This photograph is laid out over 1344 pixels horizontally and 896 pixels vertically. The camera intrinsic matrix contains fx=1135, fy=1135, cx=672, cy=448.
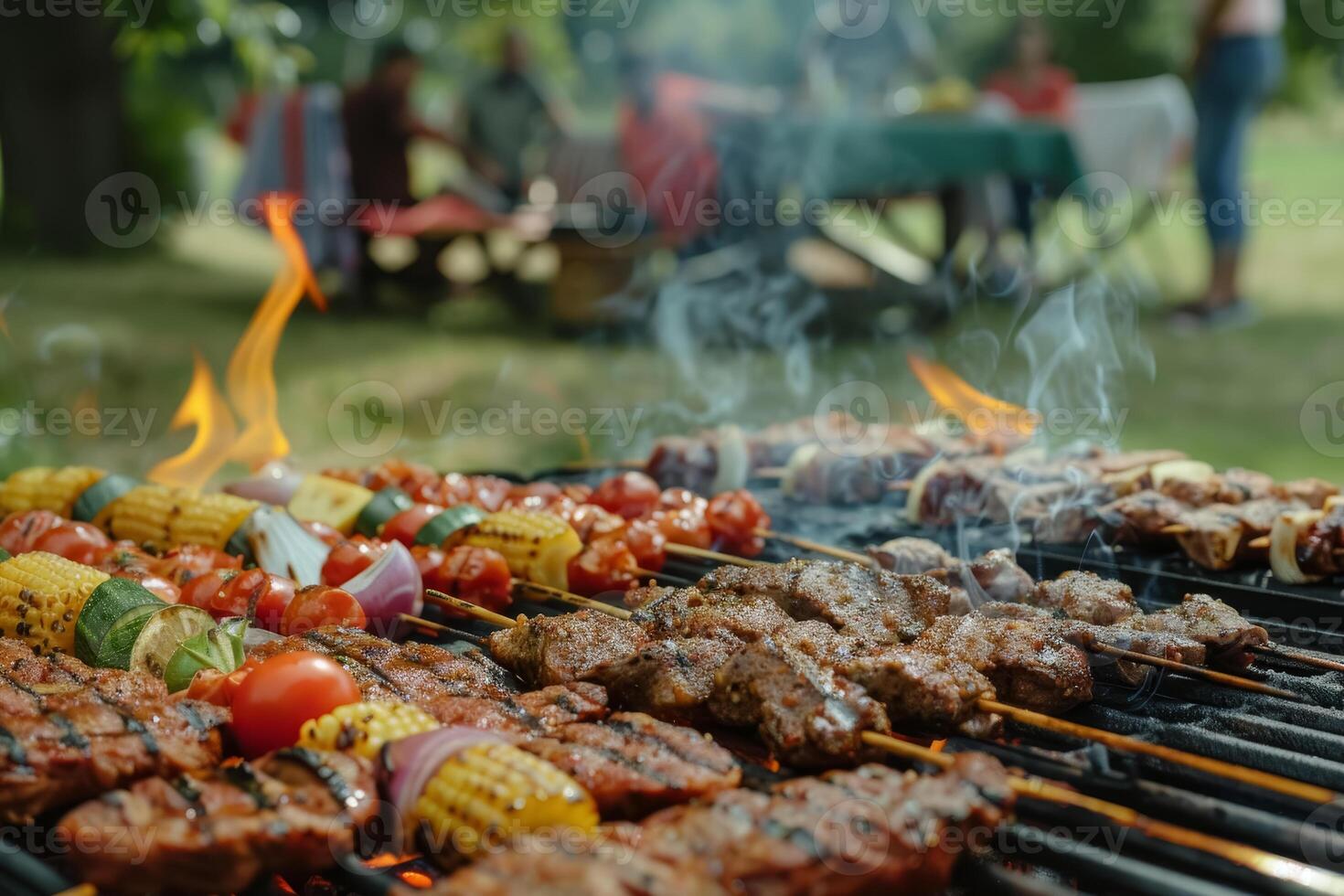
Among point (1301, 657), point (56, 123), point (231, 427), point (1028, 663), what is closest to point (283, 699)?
point (1028, 663)

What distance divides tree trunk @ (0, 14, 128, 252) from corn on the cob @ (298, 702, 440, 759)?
15.6 meters

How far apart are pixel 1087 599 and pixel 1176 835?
1.33 m

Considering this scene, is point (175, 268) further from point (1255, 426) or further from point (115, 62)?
point (1255, 426)

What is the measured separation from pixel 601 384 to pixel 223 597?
850cm

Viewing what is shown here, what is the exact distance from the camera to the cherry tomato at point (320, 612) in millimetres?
3564

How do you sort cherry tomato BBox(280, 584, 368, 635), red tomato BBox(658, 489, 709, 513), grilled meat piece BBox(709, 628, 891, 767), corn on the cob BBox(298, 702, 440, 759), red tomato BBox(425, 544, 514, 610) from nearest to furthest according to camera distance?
corn on the cob BBox(298, 702, 440, 759)
grilled meat piece BBox(709, 628, 891, 767)
cherry tomato BBox(280, 584, 368, 635)
red tomato BBox(425, 544, 514, 610)
red tomato BBox(658, 489, 709, 513)

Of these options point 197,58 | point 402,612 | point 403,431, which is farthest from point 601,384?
point 197,58

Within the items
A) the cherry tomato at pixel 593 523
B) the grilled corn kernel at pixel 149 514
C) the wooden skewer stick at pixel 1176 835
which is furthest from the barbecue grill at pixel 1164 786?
the grilled corn kernel at pixel 149 514

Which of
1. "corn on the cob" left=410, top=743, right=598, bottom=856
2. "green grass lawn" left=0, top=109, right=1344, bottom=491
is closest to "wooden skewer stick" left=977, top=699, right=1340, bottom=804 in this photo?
"corn on the cob" left=410, top=743, right=598, bottom=856

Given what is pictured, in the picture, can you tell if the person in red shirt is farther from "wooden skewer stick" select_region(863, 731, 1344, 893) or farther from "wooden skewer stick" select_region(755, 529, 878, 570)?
"wooden skewer stick" select_region(863, 731, 1344, 893)

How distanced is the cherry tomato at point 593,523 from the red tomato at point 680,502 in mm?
401

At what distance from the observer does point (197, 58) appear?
24.1m

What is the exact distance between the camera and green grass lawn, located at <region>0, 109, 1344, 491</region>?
32.6ft

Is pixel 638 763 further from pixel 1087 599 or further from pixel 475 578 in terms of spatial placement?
pixel 1087 599
